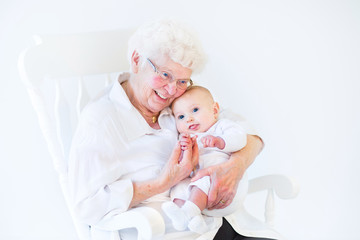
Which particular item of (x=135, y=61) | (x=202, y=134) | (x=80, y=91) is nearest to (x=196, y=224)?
(x=202, y=134)

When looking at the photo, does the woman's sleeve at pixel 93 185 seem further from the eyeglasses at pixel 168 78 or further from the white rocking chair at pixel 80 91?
the eyeglasses at pixel 168 78

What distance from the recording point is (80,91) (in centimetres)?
212

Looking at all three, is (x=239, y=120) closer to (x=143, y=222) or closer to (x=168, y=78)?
(x=168, y=78)

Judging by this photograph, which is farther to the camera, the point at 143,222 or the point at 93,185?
the point at 93,185

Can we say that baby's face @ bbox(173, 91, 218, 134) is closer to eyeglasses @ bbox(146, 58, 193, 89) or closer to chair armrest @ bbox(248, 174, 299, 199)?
eyeglasses @ bbox(146, 58, 193, 89)

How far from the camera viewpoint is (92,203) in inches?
67.3

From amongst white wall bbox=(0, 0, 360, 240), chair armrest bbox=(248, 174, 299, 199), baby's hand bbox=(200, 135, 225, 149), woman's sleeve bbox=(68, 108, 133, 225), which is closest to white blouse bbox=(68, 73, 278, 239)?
woman's sleeve bbox=(68, 108, 133, 225)

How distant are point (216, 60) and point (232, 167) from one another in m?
1.11

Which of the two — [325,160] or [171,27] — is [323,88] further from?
[171,27]

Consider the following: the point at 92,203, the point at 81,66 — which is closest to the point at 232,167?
the point at 92,203

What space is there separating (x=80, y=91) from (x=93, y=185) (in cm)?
56

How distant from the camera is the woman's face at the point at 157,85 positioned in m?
1.91

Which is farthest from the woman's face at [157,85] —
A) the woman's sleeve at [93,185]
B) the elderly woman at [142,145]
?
the woman's sleeve at [93,185]

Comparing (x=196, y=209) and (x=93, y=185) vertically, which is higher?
(x=93, y=185)
